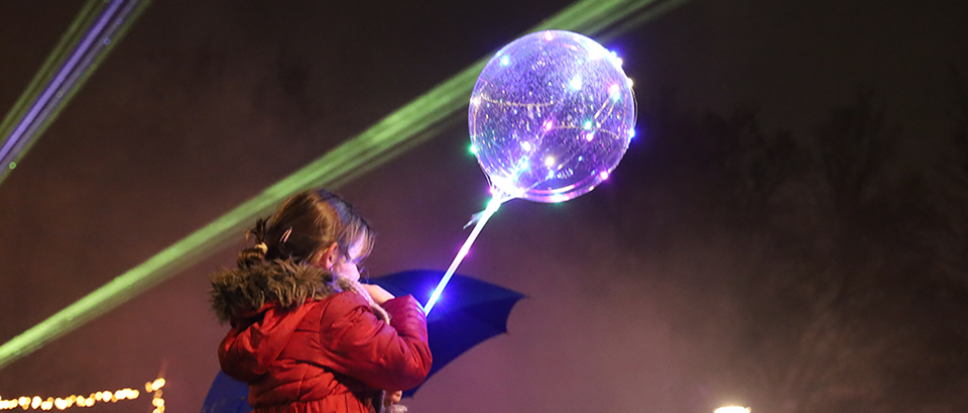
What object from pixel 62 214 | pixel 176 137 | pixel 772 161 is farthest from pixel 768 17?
pixel 62 214

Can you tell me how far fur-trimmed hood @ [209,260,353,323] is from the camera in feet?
4.26

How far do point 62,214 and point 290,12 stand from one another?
1.26 metres

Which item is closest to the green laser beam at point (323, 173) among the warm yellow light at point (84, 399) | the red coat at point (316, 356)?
the warm yellow light at point (84, 399)

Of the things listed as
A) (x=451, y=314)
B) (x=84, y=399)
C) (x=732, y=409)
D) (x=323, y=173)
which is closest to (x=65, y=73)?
(x=323, y=173)

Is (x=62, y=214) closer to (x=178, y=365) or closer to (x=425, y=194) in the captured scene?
(x=178, y=365)

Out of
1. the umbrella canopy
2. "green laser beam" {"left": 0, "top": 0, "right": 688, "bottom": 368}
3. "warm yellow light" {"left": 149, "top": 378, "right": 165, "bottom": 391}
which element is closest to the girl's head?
the umbrella canopy

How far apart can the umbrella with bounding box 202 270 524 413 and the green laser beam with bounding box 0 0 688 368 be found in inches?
19.4

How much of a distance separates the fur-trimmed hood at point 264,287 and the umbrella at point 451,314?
4.71 ft

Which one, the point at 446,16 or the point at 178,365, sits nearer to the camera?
the point at 178,365

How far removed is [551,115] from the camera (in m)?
1.71

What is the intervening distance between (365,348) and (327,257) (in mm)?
238

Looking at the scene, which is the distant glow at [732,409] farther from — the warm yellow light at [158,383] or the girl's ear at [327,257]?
the warm yellow light at [158,383]

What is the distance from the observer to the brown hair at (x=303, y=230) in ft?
4.59

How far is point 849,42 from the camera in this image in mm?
2961
